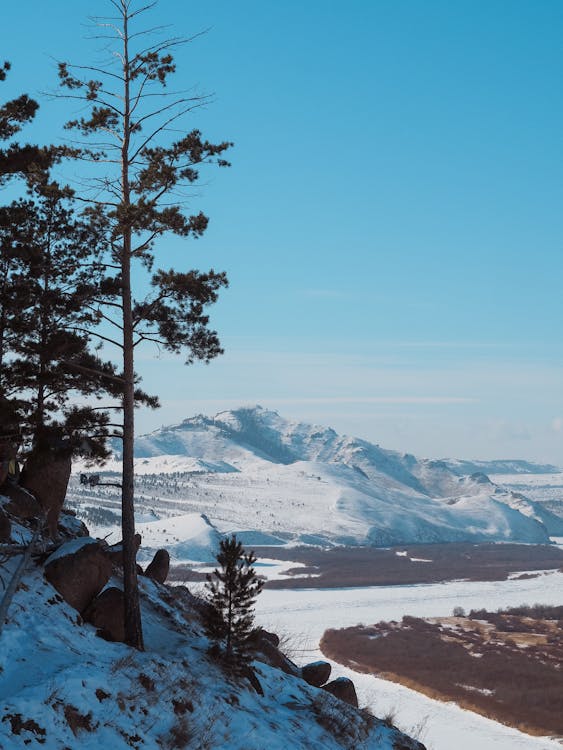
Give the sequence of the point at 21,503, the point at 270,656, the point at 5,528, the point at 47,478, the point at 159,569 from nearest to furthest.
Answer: the point at 5,528 → the point at 21,503 → the point at 270,656 → the point at 47,478 → the point at 159,569

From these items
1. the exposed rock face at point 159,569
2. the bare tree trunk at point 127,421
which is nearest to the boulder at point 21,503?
the bare tree trunk at point 127,421

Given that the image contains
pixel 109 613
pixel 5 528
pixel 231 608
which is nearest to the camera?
pixel 109 613

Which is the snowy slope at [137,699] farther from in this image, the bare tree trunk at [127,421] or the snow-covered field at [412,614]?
the snow-covered field at [412,614]

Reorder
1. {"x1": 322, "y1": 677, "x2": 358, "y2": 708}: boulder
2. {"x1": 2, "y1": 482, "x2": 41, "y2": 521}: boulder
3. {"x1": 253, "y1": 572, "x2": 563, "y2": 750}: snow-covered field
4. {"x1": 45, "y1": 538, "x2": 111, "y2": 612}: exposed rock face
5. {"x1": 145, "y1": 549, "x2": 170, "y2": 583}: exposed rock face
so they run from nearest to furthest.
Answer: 1. {"x1": 45, "y1": 538, "x2": 111, "y2": 612}: exposed rock face
2. {"x1": 322, "y1": 677, "x2": 358, "y2": 708}: boulder
3. {"x1": 2, "y1": 482, "x2": 41, "y2": 521}: boulder
4. {"x1": 145, "y1": 549, "x2": 170, "y2": 583}: exposed rock face
5. {"x1": 253, "y1": 572, "x2": 563, "y2": 750}: snow-covered field

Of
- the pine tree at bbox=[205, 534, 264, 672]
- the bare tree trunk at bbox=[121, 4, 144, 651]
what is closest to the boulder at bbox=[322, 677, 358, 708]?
the pine tree at bbox=[205, 534, 264, 672]

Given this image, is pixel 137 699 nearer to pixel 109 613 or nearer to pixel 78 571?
pixel 109 613

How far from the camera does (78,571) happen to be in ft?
55.3

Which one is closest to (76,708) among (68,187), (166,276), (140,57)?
(166,276)

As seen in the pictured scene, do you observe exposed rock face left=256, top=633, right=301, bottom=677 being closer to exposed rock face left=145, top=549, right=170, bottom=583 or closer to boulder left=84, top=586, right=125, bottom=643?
boulder left=84, top=586, right=125, bottom=643

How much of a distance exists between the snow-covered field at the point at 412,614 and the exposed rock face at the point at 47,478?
13378mm

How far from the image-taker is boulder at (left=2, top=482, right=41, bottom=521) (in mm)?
20733

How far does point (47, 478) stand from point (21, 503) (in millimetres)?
1322

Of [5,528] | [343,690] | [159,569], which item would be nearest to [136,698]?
[5,528]

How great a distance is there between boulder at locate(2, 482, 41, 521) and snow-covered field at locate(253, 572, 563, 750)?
1365cm
